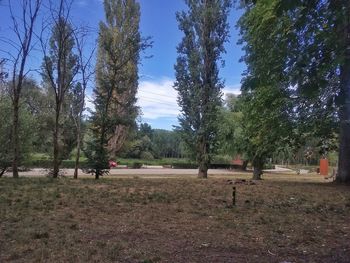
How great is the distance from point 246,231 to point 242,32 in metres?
16.4

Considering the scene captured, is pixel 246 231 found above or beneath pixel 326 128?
beneath

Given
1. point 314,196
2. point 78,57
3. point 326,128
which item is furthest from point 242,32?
point 314,196

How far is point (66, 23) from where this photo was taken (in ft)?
59.0

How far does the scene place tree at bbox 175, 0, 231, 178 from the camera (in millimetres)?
24828

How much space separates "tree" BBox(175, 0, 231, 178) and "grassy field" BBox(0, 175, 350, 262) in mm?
15852

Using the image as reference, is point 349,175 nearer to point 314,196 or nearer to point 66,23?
point 314,196

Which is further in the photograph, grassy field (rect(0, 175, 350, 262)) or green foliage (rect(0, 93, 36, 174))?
green foliage (rect(0, 93, 36, 174))

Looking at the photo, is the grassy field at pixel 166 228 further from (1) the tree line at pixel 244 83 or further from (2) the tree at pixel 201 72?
(2) the tree at pixel 201 72

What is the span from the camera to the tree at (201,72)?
24.8 m

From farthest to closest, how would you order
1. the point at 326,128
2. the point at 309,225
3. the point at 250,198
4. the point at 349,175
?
the point at 326,128 < the point at 349,175 < the point at 250,198 < the point at 309,225

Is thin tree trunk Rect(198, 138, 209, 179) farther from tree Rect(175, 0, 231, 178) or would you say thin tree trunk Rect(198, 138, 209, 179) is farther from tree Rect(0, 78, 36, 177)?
tree Rect(0, 78, 36, 177)

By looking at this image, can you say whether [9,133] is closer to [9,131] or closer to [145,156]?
[9,131]

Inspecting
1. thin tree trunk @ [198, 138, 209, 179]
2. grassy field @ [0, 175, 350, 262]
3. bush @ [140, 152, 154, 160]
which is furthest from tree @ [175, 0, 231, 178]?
bush @ [140, 152, 154, 160]

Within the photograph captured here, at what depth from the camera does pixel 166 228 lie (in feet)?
19.8
